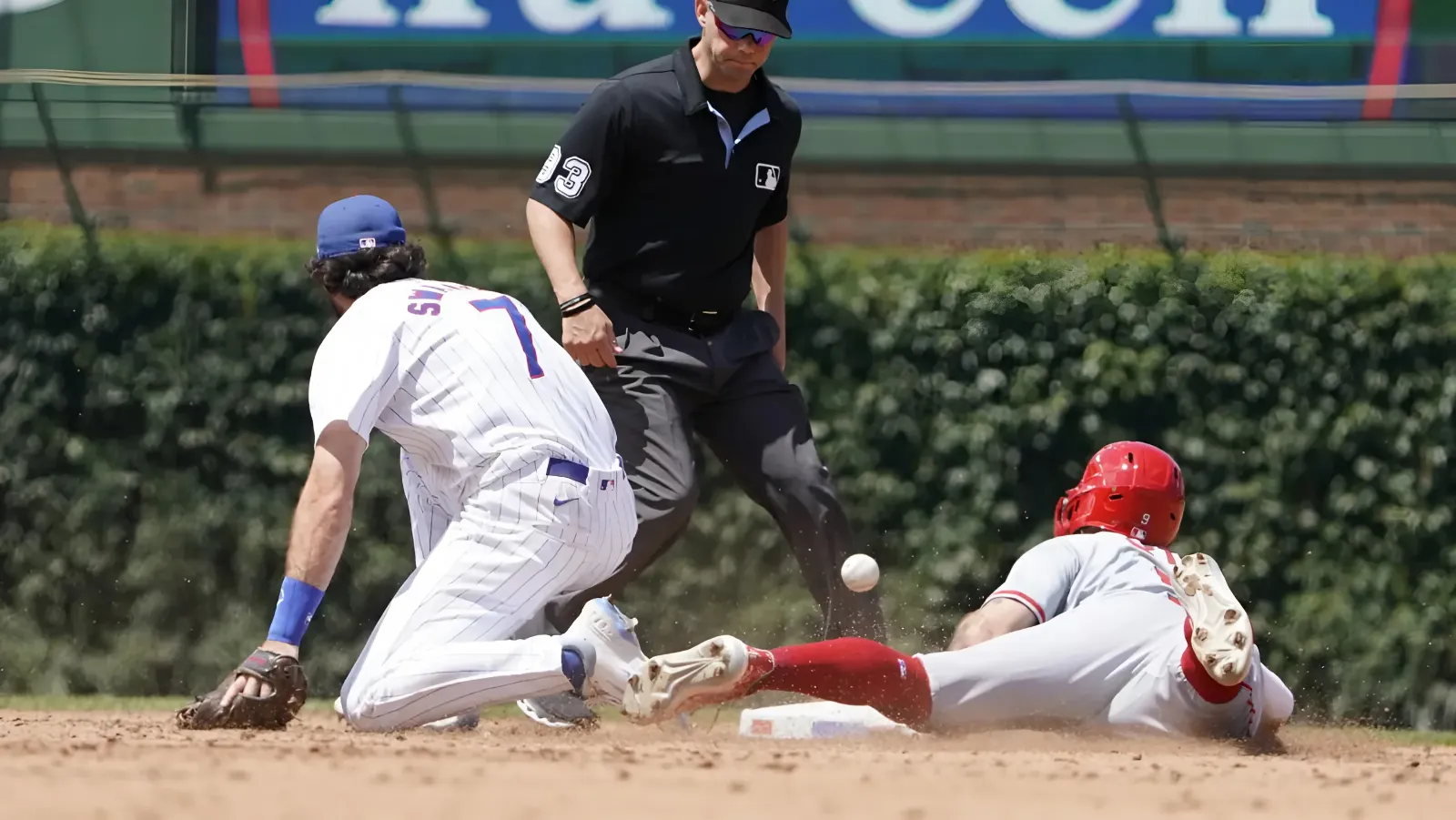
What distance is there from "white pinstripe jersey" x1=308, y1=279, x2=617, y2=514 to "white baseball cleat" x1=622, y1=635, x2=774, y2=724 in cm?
61

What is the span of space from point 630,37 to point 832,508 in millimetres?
4734

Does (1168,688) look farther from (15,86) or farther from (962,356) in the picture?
(15,86)

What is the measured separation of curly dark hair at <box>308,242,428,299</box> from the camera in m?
4.96

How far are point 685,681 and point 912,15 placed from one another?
19.2ft

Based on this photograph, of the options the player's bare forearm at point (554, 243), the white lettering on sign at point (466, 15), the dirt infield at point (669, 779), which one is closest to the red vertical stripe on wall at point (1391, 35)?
the white lettering on sign at point (466, 15)

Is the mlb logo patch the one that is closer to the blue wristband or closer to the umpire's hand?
the umpire's hand

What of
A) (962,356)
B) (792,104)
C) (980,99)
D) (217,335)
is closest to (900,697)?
(792,104)

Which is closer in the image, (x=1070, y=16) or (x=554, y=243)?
(x=554, y=243)

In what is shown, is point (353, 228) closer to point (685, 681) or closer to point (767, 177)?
point (767, 177)

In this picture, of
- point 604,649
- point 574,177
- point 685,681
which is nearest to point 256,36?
point 574,177

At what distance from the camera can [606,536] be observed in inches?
189

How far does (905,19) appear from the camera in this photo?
9531mm

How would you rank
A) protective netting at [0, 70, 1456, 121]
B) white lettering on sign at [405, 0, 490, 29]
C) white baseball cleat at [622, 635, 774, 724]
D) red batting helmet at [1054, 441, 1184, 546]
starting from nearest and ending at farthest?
white baseball cleat at [622, 635, 774, 724]
red batting helmet at [1054, 441, 1184, 546]
protective netting at [0, 70, 1456, 121]
white lettering on sign at [405, 0, 490, 29]

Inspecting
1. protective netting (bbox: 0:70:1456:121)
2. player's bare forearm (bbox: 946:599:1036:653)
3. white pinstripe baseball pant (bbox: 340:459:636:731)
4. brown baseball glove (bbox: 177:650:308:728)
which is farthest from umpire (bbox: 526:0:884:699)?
protective netting (bbox: 0:70:1456:121)
